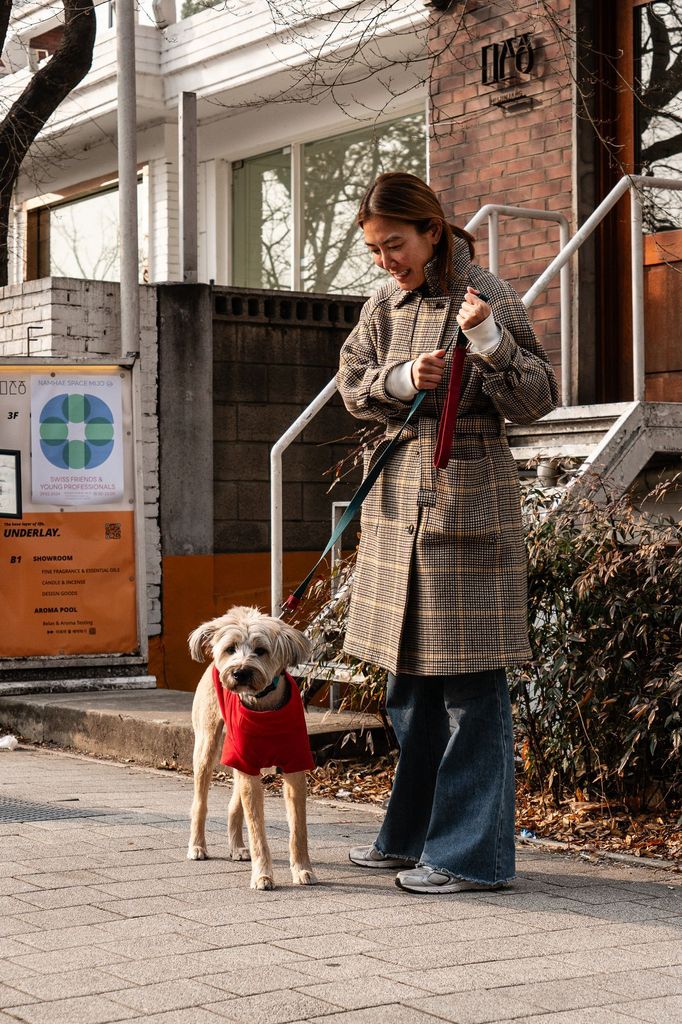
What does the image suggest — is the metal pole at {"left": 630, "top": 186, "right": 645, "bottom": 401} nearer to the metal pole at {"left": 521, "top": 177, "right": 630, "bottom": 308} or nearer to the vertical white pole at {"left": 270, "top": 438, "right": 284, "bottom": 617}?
the metal pole at {"left": 521, "top": 177, "right": 630, "bottom": 308}

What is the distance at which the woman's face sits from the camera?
15.9 ft

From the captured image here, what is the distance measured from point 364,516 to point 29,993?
208 centimetres

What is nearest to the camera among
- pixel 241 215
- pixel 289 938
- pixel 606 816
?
pixel 289 938

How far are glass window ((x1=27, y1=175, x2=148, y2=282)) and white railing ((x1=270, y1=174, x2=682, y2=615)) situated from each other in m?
8.84

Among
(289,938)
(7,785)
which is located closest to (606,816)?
(289,938)

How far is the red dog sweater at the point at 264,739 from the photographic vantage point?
16.0 feet

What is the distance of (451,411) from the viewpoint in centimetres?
466

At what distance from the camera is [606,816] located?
19.5 ft

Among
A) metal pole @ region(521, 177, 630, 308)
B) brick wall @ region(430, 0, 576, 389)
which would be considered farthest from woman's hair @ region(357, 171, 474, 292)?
brick wall @ region(430, 0, 576, 389)

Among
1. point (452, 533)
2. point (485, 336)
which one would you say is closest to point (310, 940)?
point (452, 533)

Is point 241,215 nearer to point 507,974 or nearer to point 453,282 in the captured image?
point 453,282

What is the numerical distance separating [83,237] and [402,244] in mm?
14178

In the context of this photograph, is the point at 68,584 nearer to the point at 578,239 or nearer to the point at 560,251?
the point at 560,251

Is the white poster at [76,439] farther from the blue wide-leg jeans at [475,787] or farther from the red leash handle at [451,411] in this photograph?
the red leash handle at [451,411]
